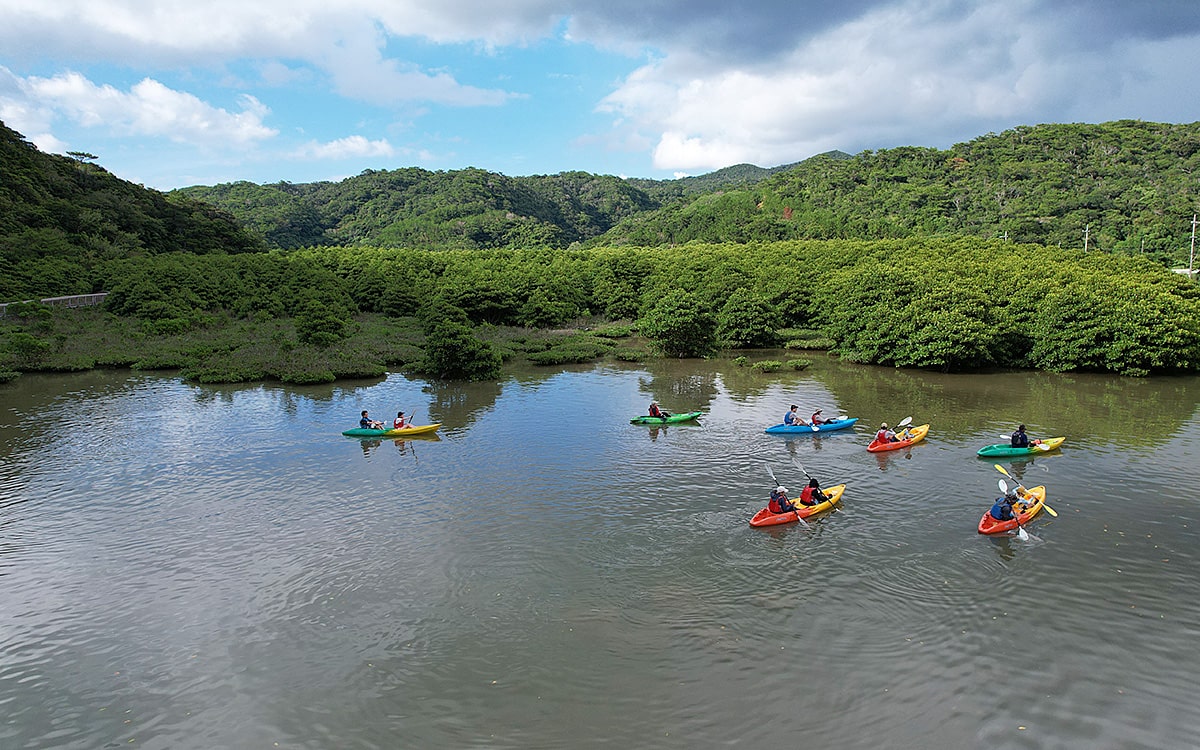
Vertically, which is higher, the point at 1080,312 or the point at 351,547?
the point at 1080,312

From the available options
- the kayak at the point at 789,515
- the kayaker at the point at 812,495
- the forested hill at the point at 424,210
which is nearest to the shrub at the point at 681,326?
the kayaker at the point at 812,495

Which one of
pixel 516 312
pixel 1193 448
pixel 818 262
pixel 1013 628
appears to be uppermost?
pixel 818 262

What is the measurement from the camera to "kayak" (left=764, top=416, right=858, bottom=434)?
26156 mm

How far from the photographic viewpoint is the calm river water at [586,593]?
1077cm

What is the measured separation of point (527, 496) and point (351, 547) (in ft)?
17.3

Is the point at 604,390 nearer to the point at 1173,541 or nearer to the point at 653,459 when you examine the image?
the point at 653,459

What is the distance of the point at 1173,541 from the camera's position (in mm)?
16422

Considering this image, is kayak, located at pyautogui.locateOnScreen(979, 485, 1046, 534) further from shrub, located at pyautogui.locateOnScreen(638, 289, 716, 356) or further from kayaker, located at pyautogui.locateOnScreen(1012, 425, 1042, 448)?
shrub, located at pyautogui.locateOnScreen(638, 289, 716, 356)

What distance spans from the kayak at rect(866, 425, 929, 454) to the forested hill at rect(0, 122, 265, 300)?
186ft

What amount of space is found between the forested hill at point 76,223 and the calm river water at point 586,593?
3202 centimetres

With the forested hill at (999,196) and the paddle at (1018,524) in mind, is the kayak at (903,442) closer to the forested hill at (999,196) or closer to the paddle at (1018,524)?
the paddle at (1018,524)

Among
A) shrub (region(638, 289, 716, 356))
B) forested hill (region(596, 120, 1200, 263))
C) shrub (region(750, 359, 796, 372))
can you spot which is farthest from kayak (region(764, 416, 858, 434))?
forested hill (region(596, 120, 1200, 263))

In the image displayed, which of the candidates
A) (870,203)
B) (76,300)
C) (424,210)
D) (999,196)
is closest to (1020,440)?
(76,300)

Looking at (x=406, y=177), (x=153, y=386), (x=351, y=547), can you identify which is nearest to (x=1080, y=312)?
(x=351, y=547)
